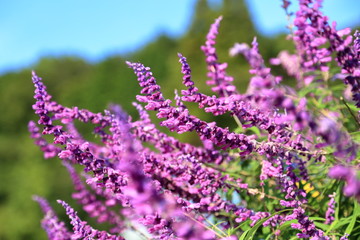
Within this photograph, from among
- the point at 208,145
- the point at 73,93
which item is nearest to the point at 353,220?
the point at 208,145

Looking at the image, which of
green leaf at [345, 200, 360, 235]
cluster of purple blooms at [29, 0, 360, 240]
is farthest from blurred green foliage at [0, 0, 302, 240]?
green leaf at [345, 200, 360, 235]

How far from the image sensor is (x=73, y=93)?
190ft

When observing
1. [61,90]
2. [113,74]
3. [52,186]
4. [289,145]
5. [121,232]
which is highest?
[61,90]

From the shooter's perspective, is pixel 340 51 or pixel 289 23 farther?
pixel 289 23

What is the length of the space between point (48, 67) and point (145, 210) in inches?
3126

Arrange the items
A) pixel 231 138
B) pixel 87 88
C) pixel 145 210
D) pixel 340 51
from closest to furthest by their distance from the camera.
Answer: pixel 145 210 < pixel 340 51 < pixel 231 138 < pixel 87 88

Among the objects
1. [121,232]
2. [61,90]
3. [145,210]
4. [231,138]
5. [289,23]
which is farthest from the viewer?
[61,90]

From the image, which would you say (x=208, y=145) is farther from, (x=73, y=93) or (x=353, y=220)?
(x=73, y=93)

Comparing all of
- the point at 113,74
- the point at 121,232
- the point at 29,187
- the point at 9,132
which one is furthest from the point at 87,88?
the point at 121,232

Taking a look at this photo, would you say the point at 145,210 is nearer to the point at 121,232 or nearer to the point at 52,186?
the point at 121,232

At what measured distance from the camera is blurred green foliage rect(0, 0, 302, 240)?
31.9 m

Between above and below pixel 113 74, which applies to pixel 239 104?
below

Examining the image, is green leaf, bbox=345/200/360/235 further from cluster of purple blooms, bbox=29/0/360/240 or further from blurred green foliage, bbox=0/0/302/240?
blurred green foliage, bbox=0/0/302/240

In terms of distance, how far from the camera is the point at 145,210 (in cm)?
116
